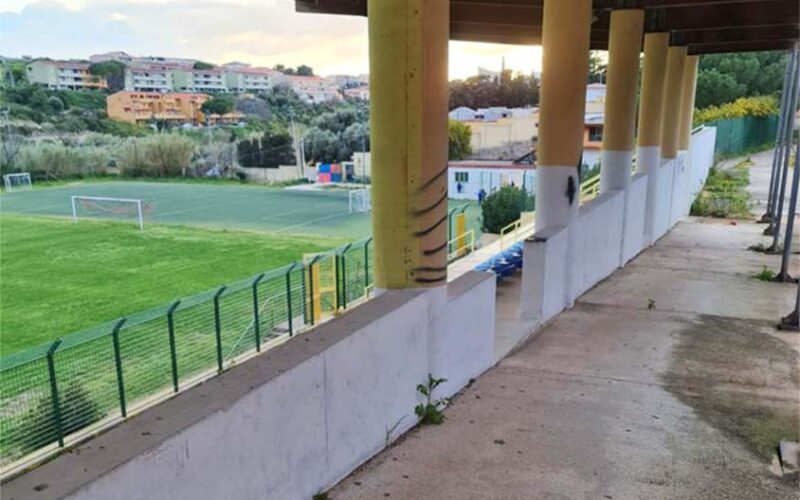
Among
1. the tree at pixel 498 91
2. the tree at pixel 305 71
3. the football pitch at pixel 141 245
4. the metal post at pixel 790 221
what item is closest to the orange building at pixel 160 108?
the football pitch at pixel 141 245

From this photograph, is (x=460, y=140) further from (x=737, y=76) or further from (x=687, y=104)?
(x=687, y=104)

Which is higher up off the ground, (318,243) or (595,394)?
(595,394)

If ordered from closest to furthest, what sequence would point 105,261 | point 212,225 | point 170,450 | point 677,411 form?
point 170,450 < point 677,411 < point 105,261 < point 212,225

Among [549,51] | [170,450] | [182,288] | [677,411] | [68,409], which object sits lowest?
[182,288]

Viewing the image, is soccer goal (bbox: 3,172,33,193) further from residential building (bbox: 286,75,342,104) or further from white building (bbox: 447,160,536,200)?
white building (bbox: 447,160,536,200)

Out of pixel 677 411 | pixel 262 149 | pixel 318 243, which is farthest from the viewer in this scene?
pixel 262 149

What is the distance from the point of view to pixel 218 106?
73.9 meters

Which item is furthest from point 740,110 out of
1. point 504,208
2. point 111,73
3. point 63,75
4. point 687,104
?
point 63,75

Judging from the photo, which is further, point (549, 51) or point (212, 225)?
point (212, 225)

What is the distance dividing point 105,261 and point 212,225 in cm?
1170


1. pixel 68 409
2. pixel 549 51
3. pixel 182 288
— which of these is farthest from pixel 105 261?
pixel 549 51

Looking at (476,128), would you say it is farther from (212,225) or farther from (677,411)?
(677,411)

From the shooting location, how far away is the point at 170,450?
268 cm

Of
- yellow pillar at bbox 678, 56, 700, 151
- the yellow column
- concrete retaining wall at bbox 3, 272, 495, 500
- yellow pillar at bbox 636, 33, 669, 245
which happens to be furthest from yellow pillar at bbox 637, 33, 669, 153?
the yellow column
